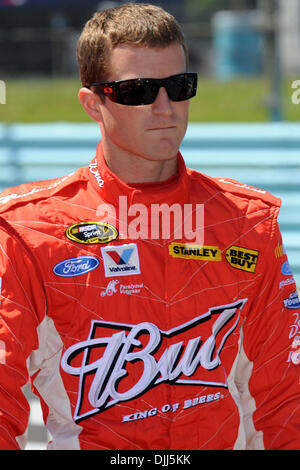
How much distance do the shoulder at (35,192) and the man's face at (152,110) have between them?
0.21 metres

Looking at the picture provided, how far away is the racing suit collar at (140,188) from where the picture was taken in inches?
94.6

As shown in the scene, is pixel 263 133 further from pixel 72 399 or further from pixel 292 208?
pixel 72 399

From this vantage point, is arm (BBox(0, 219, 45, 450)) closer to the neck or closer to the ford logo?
the ford logo

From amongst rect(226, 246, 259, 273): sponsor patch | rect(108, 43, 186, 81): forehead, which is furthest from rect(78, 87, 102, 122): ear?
rect(226, 246, 259, 273): sponsor patch

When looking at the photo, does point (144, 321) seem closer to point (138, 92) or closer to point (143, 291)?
point (143, 291)

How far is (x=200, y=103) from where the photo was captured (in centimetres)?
1692

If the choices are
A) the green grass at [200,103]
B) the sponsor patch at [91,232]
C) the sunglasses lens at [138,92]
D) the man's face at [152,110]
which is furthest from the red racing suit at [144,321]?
the green grass at [200,103]

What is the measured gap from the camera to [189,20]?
31812 millimetres

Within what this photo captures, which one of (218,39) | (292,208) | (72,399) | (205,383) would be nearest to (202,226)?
(205,383)

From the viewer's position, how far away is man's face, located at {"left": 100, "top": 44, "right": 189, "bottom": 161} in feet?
7.72

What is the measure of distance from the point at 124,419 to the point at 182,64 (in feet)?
3.42

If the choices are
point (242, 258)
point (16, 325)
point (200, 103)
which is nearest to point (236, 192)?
point (242, 258)

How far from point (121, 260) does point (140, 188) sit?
0.78ft

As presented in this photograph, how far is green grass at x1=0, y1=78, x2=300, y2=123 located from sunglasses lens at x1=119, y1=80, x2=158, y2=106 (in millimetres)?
11162
